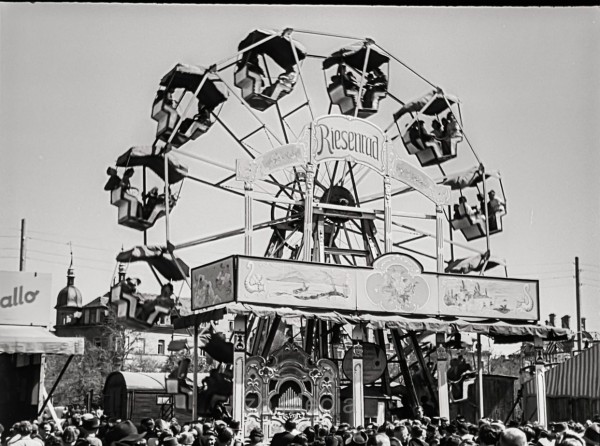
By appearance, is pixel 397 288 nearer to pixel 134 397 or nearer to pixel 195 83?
pixel 195 83

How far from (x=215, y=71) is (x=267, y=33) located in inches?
91.8

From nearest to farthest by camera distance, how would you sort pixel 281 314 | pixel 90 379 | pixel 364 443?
pixel 364 443
pixel 281 314
pixel 90 379

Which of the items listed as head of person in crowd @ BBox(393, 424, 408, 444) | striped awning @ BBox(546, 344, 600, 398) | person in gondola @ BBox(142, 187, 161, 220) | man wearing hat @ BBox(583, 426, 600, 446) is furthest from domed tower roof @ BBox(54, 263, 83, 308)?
man wearing hat @ BBox(583, 426, 600, 446)

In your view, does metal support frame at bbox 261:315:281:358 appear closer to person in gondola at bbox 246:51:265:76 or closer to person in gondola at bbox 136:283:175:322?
person in gondola at bbox 136:283:175:322

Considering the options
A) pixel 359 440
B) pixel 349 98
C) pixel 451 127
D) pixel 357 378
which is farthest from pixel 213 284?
pixel 359 440

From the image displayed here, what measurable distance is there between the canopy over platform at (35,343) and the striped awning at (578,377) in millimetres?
21850

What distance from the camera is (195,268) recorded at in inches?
1139

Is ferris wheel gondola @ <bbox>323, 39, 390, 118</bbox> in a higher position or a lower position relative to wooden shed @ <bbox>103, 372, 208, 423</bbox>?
higher

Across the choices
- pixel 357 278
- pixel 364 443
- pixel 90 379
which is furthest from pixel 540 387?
pixel 90 379

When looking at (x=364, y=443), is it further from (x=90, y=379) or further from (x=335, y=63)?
(x=90, y=379)

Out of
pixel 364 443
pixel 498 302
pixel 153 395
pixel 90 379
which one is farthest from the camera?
pixel 90 379

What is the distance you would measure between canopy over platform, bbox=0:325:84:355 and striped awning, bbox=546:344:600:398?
21850mm

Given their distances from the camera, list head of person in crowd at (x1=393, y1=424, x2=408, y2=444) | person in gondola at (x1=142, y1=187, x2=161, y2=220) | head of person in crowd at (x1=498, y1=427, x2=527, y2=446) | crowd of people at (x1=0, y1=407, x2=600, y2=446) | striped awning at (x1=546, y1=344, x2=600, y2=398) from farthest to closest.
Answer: striped awning at (x1=546, y1=344, x2=600, y2=398) → person in gondola at (x1=142, y1=187, x2=161, y2=220) → head of person in crowd at (x1=393, y1=424, x2=408, y2=444) → crowd of people at (x1=0, y1=407, x2=600, y2=446) → head of person in crowd at (x1=498, y1=427, x2=527, y2=446)

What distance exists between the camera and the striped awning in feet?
120
